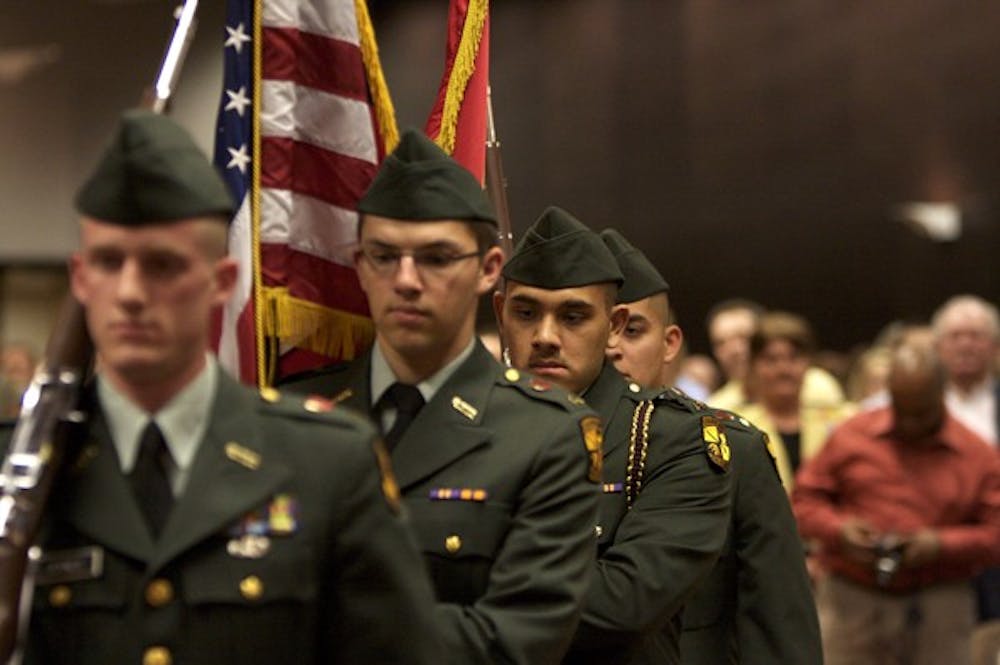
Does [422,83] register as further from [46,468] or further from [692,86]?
[46,468]

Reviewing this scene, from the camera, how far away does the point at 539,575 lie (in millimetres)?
3102

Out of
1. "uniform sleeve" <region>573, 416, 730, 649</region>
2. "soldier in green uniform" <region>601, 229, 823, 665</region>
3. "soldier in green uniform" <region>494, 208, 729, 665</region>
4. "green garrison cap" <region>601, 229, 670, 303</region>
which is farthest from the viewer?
"green garrison cap" <region>601, 229, 670, 303</region>

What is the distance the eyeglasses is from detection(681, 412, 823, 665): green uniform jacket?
1303mm

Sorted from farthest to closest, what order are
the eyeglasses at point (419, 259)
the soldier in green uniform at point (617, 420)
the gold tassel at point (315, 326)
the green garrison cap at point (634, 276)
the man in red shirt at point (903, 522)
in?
the man in red shirt at point (903, 522)
the green garrison cap at point (634, 276)
the soldier in green uniform at point (617, 420)
the gold tassel at point (315, 326)
the eyeglasses at point (419, 259)

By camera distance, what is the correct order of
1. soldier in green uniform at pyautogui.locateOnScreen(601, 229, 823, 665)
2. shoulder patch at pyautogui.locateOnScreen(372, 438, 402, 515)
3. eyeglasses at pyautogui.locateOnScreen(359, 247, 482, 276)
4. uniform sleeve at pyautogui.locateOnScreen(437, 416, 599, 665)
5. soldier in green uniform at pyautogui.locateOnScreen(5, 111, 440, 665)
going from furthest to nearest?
soldier in green uniform at pyautogui.locateOnScreen(601, 229, 823, 665) < eyeglasses at pyautogui.locateOnScreen(359, 247, 482, 276) < uniform sleeve at pyautogui.locateOnScreen(437, 416, 599, 665) < shoulder patch at pyautogui.locateOnScreen(372, 438, 402, 515) < soldier in green uniform at pyautogui.locateOnScreen(5, 111, 440, 665)

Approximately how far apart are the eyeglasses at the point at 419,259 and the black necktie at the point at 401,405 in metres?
0.20

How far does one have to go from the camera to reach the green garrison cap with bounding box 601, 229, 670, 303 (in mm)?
4562

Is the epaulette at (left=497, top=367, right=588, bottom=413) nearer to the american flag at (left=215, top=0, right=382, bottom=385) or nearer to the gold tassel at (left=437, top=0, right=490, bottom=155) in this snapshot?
the american flag at (left=215, top=0, right=382, bottom=385)

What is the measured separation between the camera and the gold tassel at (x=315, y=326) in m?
3.74

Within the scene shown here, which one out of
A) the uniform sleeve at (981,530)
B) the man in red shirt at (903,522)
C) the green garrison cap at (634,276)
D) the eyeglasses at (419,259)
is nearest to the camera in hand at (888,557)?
the man in red shirt at (903,522)

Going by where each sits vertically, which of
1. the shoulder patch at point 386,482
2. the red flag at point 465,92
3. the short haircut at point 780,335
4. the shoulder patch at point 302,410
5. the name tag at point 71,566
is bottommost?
the short haircut at point 780,335

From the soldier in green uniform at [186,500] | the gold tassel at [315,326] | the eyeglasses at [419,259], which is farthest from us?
the gold tassel at [315,326]

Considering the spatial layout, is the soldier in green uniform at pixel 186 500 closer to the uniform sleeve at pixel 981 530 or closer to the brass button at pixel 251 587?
the brass button at pixel 251 587

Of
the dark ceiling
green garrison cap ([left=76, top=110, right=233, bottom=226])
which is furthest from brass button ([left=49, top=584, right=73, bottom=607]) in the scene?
the dark ceiling
